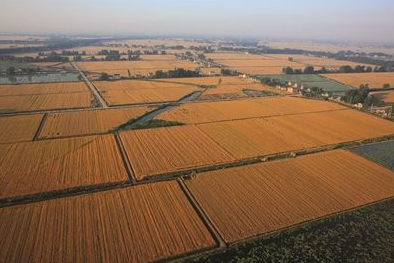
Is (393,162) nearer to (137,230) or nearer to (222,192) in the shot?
(222,192)

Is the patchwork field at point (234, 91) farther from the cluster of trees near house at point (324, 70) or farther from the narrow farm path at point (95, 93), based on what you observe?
the cluster of trees near house at point (324, 70)

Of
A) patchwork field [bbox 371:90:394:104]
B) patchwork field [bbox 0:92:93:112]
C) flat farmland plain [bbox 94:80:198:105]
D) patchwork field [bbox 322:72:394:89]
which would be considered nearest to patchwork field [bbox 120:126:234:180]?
flat farmland plain [bbox 94:80:198:105]

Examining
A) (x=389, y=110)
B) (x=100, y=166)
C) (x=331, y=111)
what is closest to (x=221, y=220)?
(x=100, y=166)

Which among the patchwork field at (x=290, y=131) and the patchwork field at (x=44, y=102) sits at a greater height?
the patchwork field at (x=290, y=131)

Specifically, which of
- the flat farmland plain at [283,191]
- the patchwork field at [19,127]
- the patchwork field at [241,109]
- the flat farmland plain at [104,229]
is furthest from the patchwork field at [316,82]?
the flat farmland plain at [104,229]

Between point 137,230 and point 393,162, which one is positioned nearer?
point 137,230
